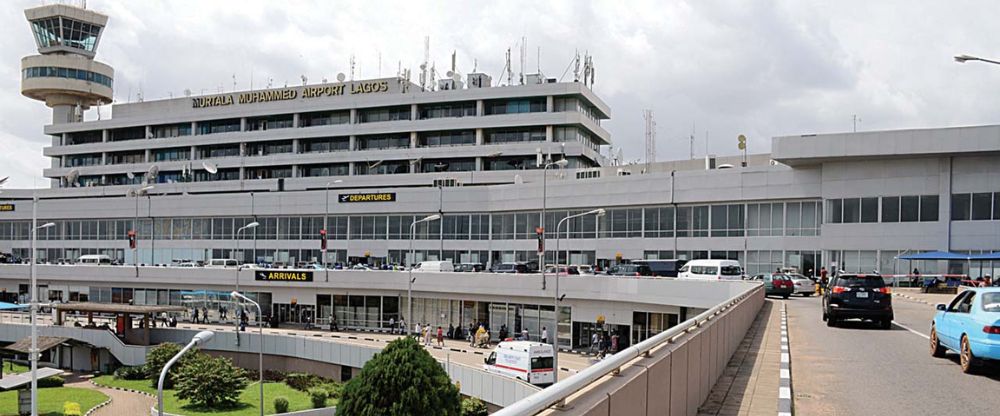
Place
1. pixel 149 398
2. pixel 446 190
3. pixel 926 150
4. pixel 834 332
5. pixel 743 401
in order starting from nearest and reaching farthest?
pixel 743 401
pixel 834 332
pixel 149 398
pixel 926 150
pixel 446 190

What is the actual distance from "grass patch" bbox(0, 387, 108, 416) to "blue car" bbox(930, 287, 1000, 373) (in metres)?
39.0

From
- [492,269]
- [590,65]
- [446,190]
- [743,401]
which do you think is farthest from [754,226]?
[743,401]

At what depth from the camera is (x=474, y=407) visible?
38.5 metres

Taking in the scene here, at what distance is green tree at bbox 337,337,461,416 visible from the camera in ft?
97.3

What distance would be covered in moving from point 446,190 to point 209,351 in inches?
1175

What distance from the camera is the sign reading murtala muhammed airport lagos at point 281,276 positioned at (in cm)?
6575

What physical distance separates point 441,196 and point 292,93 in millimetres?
32015

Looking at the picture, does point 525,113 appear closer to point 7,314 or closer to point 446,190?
point 446,190

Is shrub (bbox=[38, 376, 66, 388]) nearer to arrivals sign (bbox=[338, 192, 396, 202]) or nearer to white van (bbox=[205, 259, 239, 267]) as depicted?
white van (bbox=[205, 259, 239, 267])

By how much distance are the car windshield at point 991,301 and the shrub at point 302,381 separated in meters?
39.6

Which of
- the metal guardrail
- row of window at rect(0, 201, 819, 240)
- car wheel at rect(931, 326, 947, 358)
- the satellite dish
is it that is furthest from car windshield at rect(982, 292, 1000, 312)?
the satellite dish

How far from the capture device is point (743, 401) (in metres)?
11.4

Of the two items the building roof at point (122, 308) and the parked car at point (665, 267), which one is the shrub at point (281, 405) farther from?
the parked car at point (665, 267)

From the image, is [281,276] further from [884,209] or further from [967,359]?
[967,359]
